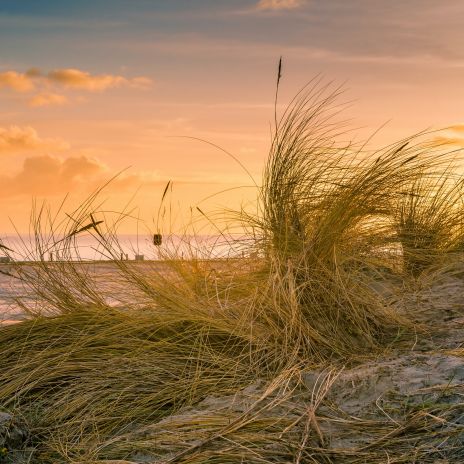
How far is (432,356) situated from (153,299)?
4.03 ft

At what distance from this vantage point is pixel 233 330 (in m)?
2.61

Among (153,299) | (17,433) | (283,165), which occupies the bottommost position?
(17,433)

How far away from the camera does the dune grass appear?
1938 mm

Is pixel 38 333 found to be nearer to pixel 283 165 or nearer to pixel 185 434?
pixel 185 434

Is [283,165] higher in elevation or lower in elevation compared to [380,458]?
higher

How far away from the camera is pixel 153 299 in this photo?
9.98ft

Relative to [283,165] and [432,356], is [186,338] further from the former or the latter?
[283,165]

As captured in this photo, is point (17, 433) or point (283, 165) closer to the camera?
point (17, 433)

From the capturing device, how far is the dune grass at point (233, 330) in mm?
1938

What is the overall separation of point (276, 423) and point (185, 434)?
0.25 meters

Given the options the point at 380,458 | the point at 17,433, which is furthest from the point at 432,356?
the point at 17,433

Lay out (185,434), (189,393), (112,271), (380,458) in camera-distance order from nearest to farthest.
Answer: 1. (380,458)
2. (185,434)
3. (189,393)
4. (112,271)

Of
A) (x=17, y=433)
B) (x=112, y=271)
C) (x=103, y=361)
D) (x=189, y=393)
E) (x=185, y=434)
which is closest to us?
(x=185, y=434)

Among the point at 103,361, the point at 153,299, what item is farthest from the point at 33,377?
the point at 153,299
